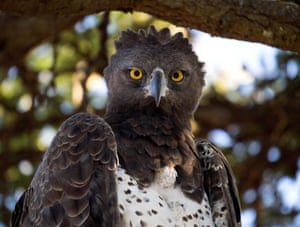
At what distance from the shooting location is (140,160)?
7016 mm

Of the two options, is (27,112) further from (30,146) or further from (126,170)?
(126,170)

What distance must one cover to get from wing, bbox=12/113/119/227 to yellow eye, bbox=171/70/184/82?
1057mm

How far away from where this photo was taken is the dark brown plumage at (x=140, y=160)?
21.4 ft

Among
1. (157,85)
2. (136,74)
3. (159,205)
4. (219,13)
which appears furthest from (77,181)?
(219,13)

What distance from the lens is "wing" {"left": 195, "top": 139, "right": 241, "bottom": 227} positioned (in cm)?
717

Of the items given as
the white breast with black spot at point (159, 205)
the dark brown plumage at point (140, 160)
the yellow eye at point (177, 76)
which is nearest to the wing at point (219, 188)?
the dark brown plumage at point (140, 160)

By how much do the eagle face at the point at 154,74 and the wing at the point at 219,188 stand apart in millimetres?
586

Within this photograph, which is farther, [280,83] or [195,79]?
[280,83]

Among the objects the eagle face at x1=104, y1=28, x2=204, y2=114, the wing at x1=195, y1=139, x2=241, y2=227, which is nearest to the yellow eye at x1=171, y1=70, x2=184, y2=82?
the eagle face at x1=104, y1=28, x2=204, y2=114

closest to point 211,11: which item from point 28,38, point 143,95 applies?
point 143,95

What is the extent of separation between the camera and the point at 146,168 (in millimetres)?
6961

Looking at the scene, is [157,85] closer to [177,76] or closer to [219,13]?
[177,76]

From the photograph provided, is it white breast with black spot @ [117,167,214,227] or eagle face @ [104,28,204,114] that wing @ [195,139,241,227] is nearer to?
white breast with black spot @ [117,167,214,227]

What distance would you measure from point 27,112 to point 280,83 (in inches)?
114
